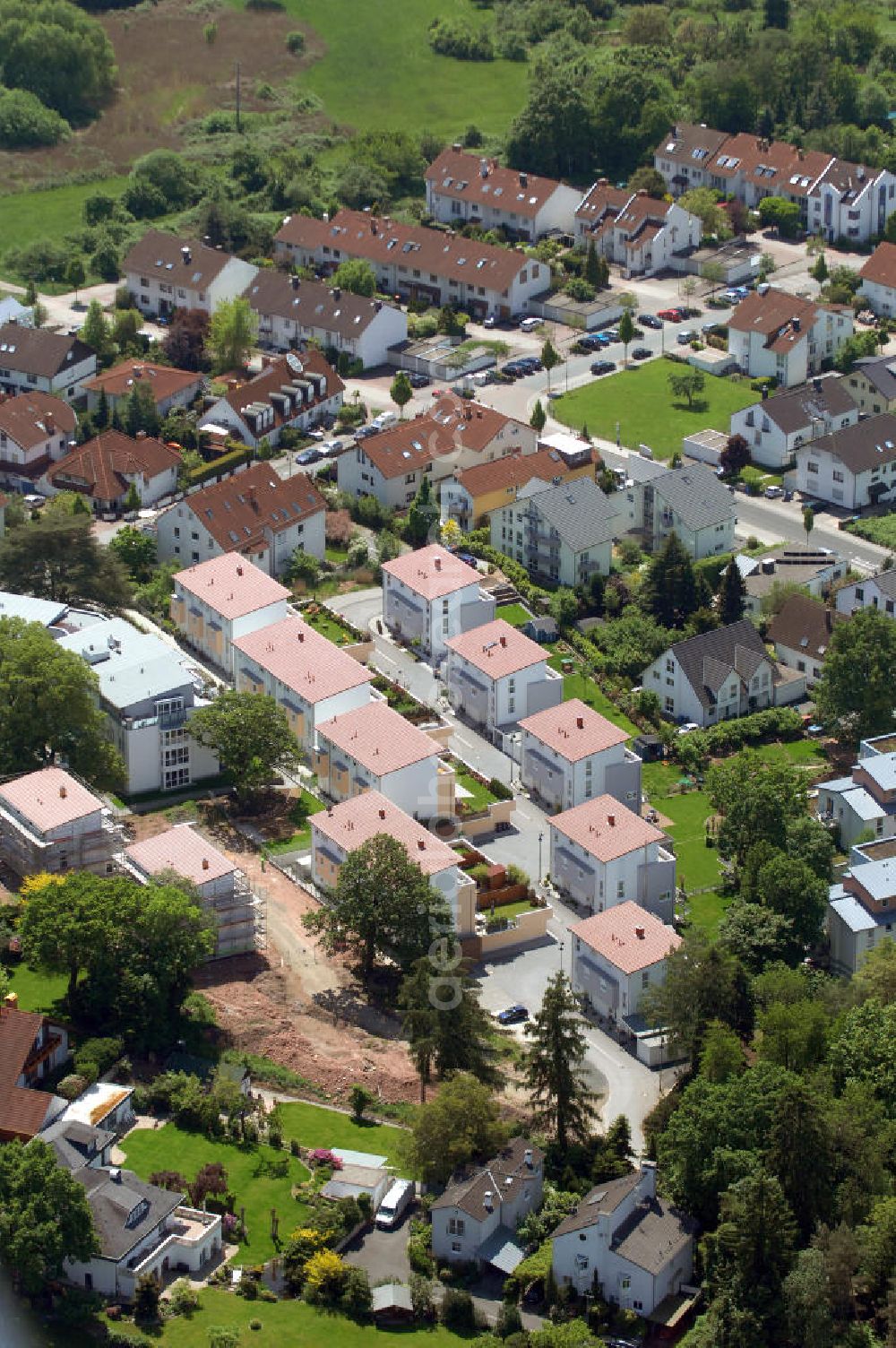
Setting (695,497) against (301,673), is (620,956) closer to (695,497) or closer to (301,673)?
(301,673)

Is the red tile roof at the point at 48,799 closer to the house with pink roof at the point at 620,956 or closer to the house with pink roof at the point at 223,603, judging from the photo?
the house with pink roof at the point at 223,603

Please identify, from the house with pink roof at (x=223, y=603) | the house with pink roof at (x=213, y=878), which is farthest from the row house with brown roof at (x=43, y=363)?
the house with pink roof at (x=213, y=878)

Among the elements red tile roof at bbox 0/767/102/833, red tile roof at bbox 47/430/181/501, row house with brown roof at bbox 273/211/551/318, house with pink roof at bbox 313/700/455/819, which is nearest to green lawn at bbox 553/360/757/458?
row house with brown roof at bbox 273/211/551/318

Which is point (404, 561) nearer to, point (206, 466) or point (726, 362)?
point (206, 466)

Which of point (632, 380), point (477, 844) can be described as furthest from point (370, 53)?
point (477, 844)

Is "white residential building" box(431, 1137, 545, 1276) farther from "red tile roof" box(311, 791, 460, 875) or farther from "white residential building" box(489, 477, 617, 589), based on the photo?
"white residential building" box(489, 477, 617, 589)
